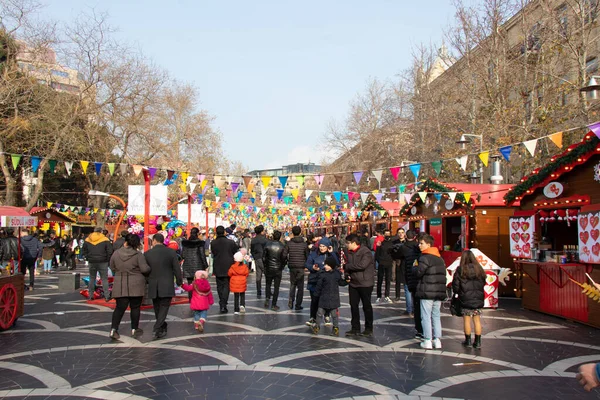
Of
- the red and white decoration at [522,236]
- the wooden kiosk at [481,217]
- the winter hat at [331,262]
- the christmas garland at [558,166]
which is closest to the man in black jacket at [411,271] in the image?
the winter hat at [331,262]

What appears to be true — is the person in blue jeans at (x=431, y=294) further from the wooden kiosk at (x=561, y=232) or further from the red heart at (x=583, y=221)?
the red heart at (x=583, y=221)

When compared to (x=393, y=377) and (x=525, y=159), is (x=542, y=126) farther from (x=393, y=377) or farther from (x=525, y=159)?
(x=393, y=377)

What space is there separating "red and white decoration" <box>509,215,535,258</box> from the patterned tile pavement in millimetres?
2566

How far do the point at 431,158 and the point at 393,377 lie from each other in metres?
23.1

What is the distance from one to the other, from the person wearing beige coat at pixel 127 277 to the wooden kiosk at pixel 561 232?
7.79 m

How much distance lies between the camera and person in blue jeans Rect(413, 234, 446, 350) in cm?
737

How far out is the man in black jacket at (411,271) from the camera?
8.05m

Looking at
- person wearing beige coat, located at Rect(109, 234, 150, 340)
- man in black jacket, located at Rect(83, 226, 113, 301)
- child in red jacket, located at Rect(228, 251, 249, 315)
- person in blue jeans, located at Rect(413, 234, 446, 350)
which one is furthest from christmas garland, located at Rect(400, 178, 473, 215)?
person wearing beige coat, located at Rect(109, 234, 150, 340)

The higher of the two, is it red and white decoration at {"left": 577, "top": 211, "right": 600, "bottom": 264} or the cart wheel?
red and white decoration at {"left": 577, "top": 211, "right": 600, "bottom": 264}

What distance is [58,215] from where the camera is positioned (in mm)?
30047

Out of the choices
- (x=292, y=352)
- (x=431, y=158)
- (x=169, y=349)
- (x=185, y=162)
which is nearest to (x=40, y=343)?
(x=169, y=349)

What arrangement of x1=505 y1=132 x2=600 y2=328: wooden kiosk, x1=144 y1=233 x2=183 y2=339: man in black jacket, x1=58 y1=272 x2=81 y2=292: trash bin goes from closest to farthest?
1. x1=144 y1=233 x2=183 y2=339: man in black jacket
2. x1=505 y1=132 x2=600 y2=328: wooden kiosk
3. x1=58 y1=272 x2=81 y2=292: trash bin

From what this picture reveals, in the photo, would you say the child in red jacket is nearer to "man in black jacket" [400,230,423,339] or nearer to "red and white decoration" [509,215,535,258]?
"man in black jacket" [400,230,423,339]

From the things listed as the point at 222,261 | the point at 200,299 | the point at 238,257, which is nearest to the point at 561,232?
the point at 238,257
